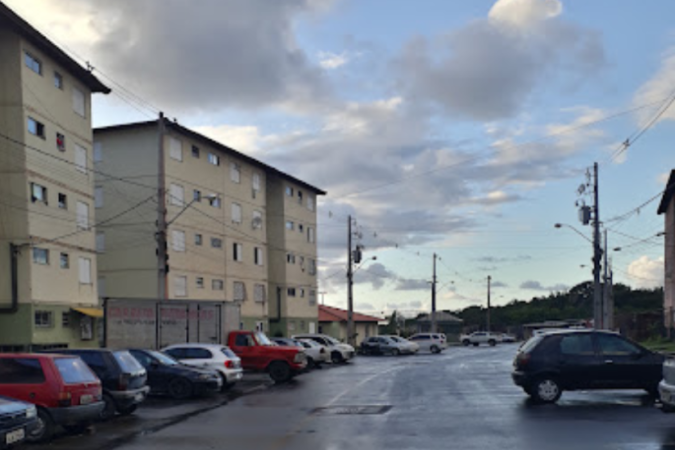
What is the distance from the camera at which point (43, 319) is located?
31.3m

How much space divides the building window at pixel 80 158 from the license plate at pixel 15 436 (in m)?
25.6

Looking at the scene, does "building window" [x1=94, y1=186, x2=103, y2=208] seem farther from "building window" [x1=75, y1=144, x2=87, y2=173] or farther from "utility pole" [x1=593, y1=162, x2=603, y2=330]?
"utility pole" [x1=593, y1=162, x2=603, y2=330]

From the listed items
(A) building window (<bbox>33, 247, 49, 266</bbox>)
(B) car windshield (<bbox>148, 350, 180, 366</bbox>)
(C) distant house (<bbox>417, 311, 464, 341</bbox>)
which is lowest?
(C) distant house (<bbox>417, 311, 464, 341</bbox>)

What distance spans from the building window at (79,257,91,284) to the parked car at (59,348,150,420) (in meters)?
19.5

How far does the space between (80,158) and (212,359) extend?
16.5 m

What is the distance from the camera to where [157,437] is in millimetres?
13297

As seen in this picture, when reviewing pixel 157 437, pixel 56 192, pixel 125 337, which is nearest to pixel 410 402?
pixel 157 437

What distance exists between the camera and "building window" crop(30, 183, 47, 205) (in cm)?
3078

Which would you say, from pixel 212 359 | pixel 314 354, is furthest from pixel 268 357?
pixel 314 354

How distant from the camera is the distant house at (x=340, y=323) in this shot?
2908 inches

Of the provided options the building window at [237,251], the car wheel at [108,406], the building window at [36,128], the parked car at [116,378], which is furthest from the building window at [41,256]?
the building window at [237,251]

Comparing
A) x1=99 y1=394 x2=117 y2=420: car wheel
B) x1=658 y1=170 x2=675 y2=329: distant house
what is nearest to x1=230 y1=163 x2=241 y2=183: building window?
x1=658 y1=170 x2=675 y2=329: distant house

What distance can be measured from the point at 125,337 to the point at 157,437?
15.3m

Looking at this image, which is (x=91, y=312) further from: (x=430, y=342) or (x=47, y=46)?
(x=430, y=342)
